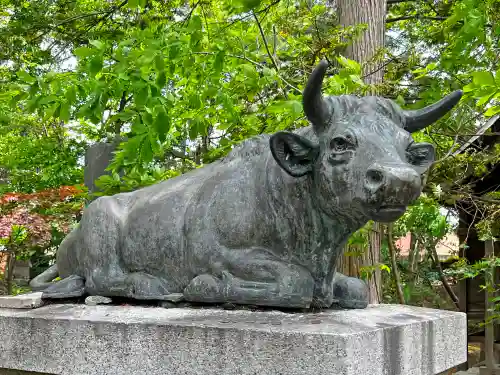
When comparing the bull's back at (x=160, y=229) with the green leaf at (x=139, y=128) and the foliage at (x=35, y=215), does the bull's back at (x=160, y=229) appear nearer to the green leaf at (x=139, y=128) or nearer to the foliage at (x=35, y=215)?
the green leaf at (x=139, y=128)

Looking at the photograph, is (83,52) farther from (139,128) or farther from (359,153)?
(359,153)

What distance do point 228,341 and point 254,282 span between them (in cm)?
40

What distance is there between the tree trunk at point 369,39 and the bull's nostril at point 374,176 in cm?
278

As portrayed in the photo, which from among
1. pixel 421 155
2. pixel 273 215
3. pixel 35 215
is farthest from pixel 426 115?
pixel 35 215

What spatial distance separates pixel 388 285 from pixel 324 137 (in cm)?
642

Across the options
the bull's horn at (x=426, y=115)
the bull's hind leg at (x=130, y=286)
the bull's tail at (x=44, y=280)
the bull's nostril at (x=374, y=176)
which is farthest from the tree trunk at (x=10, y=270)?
the bull's nostril at (x=374, y=176)

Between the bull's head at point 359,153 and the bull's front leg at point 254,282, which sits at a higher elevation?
the bull's head at point 359,153

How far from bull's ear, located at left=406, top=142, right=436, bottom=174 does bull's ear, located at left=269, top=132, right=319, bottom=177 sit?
423 millimetres

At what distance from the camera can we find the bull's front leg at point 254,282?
2.56 meters

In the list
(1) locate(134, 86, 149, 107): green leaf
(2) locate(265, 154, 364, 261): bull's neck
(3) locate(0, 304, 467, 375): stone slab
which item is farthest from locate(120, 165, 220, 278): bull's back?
(1) locate(134, 86, 149, 107): green leaf

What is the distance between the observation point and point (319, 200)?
8.38 ft

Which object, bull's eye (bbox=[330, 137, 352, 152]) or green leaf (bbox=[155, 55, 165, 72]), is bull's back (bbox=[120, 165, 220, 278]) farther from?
bull's eye (bbox=[330, 137, 352, 152])

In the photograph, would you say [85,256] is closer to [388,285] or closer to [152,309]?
[152,309]

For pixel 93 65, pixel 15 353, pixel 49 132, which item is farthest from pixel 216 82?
pixel 49 132
